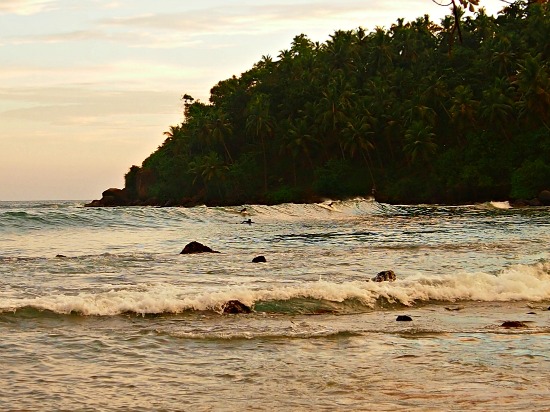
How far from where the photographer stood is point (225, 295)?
10227mm

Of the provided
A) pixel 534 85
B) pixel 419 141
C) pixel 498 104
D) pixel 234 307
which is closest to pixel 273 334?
pixel 234 307

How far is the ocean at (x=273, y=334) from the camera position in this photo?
5.73 metres

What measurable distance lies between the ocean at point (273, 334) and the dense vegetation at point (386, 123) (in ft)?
167

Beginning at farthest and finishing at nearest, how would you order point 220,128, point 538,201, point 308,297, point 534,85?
1. point 220,128
2. point 534,85
3. point 538,201
4. point 308,297

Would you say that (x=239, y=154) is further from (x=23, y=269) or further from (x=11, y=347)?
(x=11, y=347)

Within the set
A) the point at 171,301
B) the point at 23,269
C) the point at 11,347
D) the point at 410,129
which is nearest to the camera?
the point at 11,347

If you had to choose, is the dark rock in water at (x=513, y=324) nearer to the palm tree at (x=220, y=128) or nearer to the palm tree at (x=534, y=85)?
the palm tree at (x=534, y=85)

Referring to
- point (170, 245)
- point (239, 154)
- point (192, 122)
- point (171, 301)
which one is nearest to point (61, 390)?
point (171, 301)

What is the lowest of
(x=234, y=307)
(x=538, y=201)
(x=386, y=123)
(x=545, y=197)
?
(x=538, y=201)

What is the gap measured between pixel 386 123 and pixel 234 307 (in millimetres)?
66245

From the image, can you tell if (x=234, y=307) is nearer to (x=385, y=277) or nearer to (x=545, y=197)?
(x=385, y=277)

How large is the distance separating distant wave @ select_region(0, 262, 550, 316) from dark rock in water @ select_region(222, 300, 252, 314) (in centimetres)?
13

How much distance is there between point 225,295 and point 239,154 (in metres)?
76.1

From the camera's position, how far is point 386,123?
74500 mm
